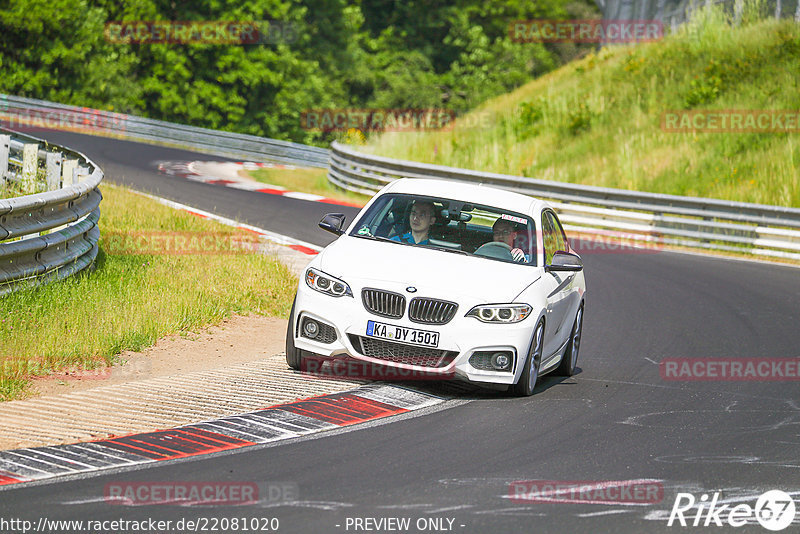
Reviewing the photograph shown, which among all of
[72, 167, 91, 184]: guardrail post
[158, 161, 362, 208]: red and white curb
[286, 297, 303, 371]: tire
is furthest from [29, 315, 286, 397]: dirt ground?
[158, 161, 362, 208]: red and white curb

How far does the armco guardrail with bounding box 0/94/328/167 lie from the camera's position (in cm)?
4022

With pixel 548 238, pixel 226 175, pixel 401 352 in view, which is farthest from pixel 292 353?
pixel 226 175

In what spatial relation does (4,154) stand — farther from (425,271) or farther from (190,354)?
A: (425,271)

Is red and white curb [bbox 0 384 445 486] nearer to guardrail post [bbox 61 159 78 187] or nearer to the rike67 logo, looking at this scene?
the rike67 logo

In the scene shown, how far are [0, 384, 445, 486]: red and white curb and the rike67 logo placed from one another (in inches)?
97.2

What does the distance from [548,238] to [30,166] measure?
932cm

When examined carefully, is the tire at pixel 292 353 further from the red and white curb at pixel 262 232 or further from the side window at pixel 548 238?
the red and white curb at pixel 262 232

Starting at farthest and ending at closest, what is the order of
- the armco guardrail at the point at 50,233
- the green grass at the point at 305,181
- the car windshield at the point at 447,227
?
the green grass at the point at 305,181
the armco guardrail at the point at 50,233
the car windshield at the point at 447,227

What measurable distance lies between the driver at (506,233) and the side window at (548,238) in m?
0.29

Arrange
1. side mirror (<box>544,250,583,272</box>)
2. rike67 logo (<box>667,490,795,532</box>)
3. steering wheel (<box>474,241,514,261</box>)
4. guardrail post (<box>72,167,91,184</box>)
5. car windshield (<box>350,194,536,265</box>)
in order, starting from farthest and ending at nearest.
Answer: guardrail post (<box>72,167,91,184</box>) → car windshield (<box>350,194,536,265</box>) → steering wheel (<box>474,241,514,261</box>) → side mirror (<box>544,250,583,272</box>) → rike67 logo (<box>667,490,795,532</box>)

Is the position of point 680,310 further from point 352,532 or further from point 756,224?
point 352,532

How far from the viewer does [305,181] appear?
33.3 m

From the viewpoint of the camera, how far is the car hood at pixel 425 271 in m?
9.03

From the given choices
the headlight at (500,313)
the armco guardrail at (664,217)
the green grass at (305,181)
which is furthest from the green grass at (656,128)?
the headlight at (500,313)
